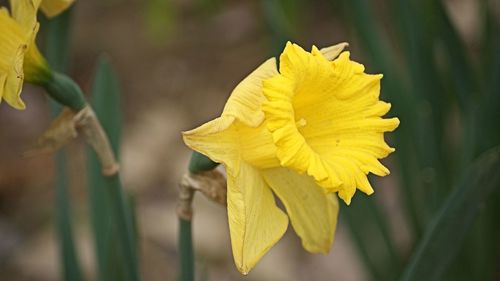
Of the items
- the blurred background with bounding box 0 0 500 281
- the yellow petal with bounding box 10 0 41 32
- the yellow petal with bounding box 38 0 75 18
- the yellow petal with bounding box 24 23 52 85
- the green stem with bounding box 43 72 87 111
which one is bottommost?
the blurred background with bounding box 0 0 500 281

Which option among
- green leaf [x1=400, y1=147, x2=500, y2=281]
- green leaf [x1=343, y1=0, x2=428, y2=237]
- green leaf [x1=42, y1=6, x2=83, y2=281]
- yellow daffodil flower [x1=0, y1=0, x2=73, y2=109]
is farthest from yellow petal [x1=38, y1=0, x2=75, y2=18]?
green leaf [x1=343, y1=0, x2=428, y2=237]

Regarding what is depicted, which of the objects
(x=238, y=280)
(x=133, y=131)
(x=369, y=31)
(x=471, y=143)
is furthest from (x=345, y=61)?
(x=133, y=131)

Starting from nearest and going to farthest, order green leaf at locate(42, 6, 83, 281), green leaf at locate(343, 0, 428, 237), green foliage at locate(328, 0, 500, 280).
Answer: green leaf at locate(42, 6, 83, 281) < green foliage at locate(328, 0, 500, 280) < green leaf at locate(343, 0, 428, 237)

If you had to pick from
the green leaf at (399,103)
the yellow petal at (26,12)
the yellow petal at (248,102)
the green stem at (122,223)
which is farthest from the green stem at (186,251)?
the green leaf at (399,103)

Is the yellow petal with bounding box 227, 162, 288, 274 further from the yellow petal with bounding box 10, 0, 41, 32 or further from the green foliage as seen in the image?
the green foliage

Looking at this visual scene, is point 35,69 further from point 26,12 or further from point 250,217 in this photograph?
point 250,217
